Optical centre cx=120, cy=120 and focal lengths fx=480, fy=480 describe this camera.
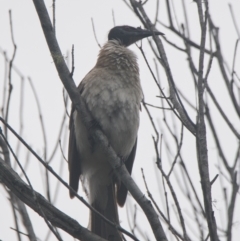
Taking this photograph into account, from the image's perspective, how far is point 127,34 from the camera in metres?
6.27

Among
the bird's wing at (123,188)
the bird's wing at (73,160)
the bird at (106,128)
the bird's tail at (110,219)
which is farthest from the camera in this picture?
the bird's wing at (123,188)

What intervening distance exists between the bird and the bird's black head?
46cm

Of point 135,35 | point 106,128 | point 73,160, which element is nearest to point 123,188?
point 73,160

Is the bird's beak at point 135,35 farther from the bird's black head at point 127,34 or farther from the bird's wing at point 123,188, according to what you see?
the bird's wing at point 123,188

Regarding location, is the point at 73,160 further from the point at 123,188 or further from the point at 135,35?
the point at 135,35

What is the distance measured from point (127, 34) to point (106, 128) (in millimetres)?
1871

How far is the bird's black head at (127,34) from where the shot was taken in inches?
245

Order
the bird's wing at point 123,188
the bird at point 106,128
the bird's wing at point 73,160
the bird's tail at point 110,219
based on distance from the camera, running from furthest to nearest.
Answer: the bird's wing at point 123,188
the bird's wing at point 73,160
the bird at point 106,128
the bird's tail at point 110,219

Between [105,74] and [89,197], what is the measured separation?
1406mm

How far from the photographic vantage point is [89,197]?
17.8 ft

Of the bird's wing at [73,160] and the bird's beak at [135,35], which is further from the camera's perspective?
the bird's beak at [135,35]

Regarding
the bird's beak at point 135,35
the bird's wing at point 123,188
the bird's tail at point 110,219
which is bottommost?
the bird's tail at point 110,219

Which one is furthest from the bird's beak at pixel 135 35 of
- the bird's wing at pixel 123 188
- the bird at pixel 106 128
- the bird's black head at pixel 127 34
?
the bird's wing at pixel 123 188

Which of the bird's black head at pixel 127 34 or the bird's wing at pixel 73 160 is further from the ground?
the bird's black head at pixel 127 34
